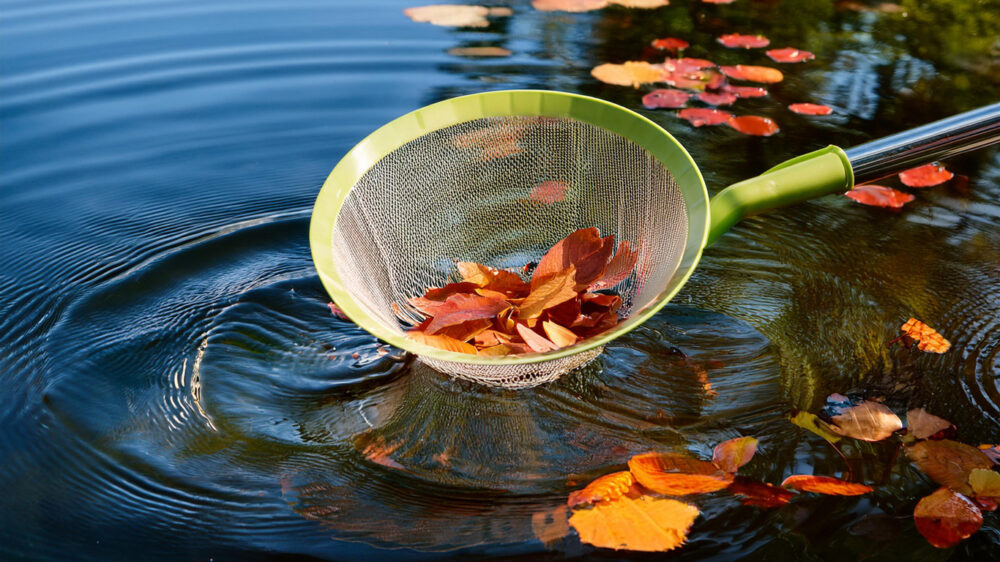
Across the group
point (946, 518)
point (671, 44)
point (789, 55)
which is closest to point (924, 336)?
point (946, 518)

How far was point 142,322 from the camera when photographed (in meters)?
1.87

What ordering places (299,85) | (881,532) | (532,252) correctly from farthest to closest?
(299,85) < (532,252) < (881,532)

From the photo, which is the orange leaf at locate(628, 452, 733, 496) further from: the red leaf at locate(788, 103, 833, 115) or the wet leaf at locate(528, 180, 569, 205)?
the red leaf at locate(788, 103, 833, 115)

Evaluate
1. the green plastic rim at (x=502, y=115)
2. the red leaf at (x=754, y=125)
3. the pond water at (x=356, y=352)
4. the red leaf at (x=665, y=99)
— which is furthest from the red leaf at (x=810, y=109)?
the green plastic rim at (x=502, y=115)

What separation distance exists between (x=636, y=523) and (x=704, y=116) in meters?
1.85

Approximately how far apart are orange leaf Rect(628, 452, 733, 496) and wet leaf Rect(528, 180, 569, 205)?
2.43ft

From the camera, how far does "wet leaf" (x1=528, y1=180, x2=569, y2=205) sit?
195 cm

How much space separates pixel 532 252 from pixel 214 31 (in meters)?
2.38

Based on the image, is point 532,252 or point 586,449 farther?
point 532,252

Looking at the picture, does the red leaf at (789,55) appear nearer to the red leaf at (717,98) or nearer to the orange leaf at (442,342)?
the red leaf at (717,98)

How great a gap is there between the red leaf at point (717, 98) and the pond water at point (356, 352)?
5 cm

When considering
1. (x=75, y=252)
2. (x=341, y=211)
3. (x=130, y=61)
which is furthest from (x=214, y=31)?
(x=341, y=211)

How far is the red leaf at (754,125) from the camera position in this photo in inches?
106

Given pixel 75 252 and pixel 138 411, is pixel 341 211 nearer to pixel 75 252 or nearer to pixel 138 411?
pixel 138 411
